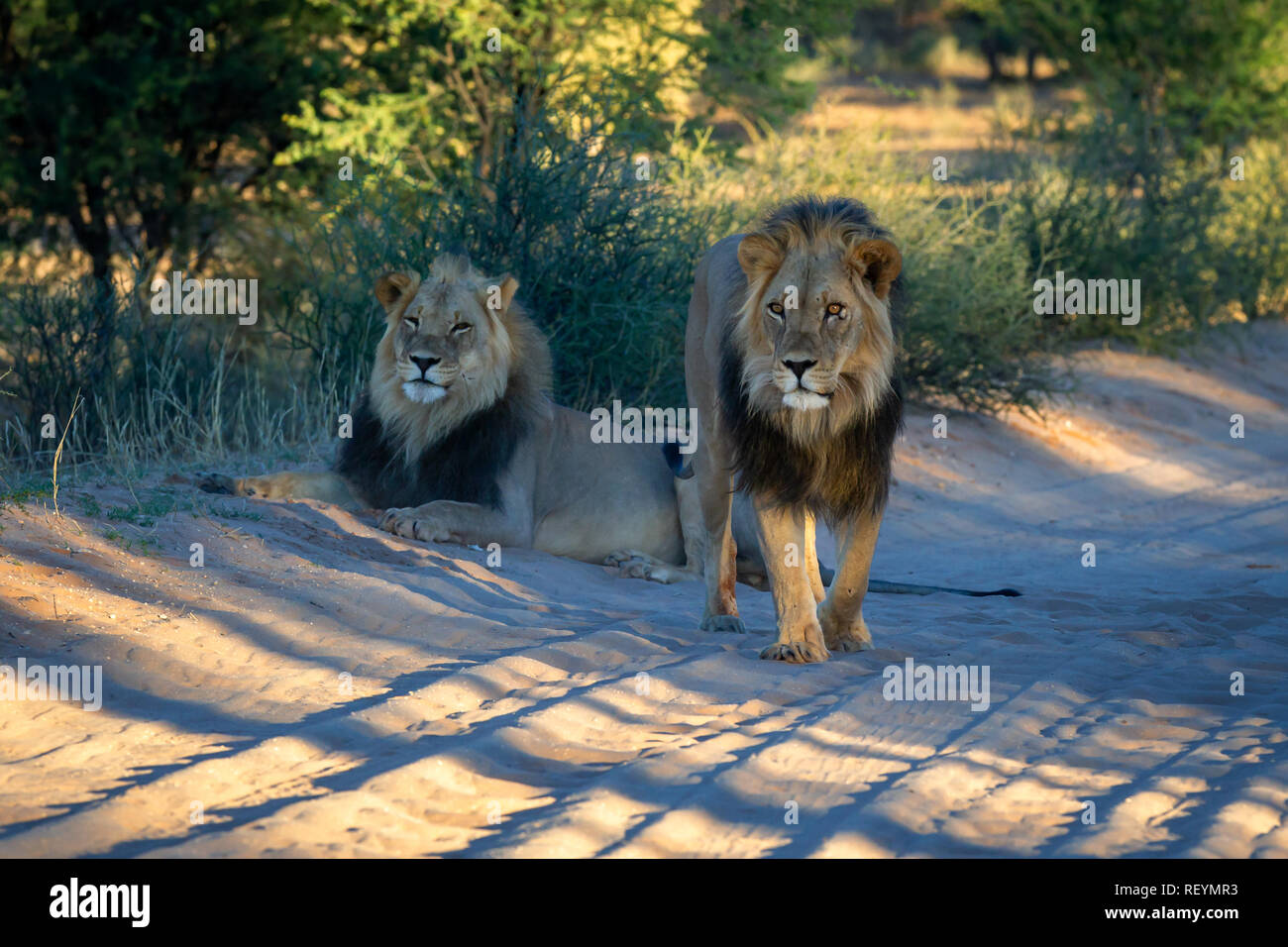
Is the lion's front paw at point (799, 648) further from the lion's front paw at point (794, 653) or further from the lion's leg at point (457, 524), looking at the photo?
the lion's leg at point (457, 524)

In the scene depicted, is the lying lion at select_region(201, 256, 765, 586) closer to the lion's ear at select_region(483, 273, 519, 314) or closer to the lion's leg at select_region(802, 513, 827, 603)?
the lion's ear at select_region(483, 273, 519, 314)

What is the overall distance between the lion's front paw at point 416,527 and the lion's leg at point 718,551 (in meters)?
1.58

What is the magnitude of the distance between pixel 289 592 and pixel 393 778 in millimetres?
1985

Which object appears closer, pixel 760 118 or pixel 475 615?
pixel 475 615

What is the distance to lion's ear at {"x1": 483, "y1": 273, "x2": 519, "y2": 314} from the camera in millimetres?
7383

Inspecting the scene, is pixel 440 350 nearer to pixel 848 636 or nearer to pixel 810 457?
pixel 810 457

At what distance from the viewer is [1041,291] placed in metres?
13.6

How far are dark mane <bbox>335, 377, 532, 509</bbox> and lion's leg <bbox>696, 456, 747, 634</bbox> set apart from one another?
1716 mm

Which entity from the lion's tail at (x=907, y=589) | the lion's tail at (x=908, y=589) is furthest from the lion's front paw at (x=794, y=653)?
the lion's tail at (x=908, y=589)

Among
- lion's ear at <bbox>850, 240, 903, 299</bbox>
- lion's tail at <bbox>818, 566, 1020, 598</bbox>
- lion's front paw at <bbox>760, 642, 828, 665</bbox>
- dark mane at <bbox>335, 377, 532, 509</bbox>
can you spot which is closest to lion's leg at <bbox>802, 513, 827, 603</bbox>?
lion's front paw at <bbox>760, 642, 828, 665</bbox>

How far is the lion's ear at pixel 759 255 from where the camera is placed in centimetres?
492

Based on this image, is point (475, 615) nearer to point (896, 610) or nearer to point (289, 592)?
point (289, 592)
